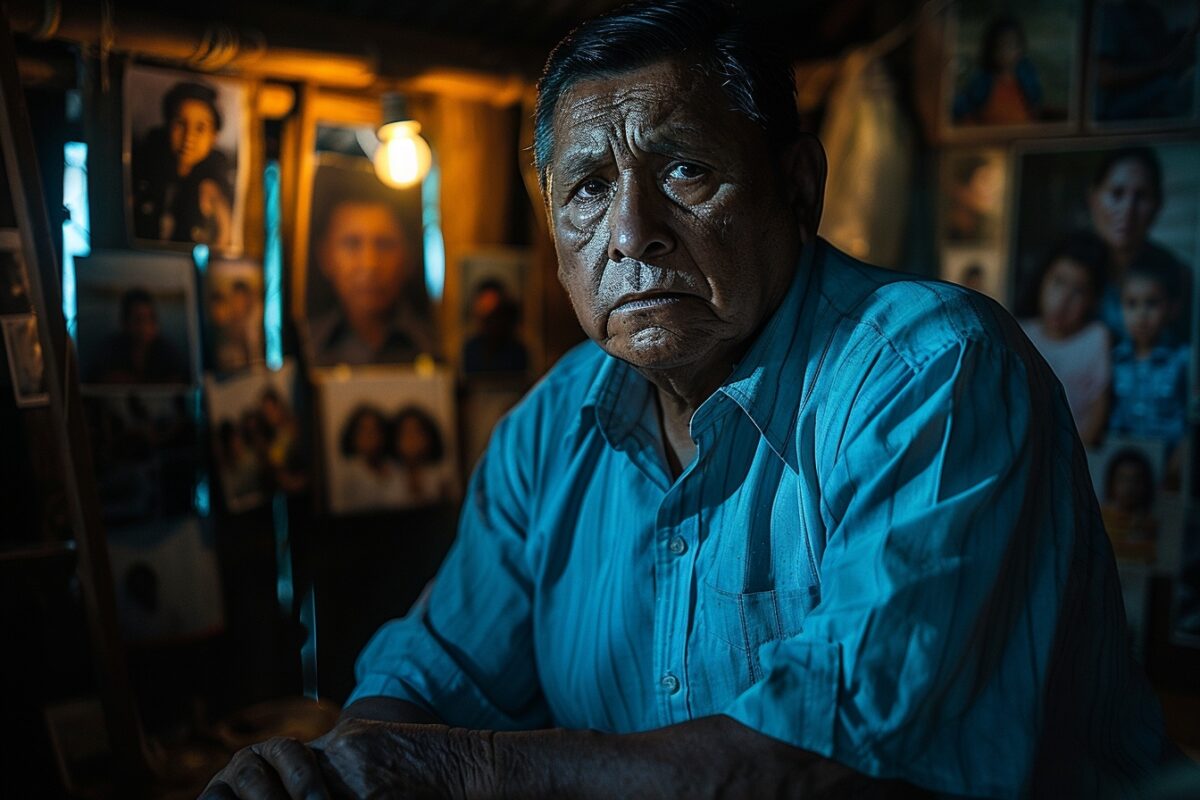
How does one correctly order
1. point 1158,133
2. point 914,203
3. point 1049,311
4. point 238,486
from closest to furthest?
1. point 238,486
2. point 1158,133
3. point 1049,311
4. point 914,203

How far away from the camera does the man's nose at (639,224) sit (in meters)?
1.47

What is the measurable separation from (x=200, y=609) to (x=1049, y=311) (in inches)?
120

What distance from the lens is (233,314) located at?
2.97 metres

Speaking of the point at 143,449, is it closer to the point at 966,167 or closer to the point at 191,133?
the point at 191,133

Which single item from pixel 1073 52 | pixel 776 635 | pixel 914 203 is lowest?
pixel 776 635

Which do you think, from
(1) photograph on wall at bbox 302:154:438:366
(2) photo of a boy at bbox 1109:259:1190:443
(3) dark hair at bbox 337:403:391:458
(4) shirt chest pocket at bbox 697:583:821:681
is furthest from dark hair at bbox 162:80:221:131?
(2) photo of a boy at bbox 1109:259:1190:443

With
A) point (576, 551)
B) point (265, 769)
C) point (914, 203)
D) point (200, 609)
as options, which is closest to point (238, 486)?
point (200, 609)

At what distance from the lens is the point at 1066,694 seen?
4.51 ft

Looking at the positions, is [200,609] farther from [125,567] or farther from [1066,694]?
[1066,694]

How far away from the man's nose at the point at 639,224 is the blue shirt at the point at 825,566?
22 centimetres

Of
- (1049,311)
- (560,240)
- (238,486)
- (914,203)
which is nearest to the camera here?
(560,240)

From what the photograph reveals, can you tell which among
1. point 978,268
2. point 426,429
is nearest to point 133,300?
point 426,429

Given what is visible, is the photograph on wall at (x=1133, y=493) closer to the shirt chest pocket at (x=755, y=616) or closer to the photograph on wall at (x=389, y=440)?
the photograph on wall at (x=389, y=440)

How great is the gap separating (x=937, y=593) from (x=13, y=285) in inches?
72.4
